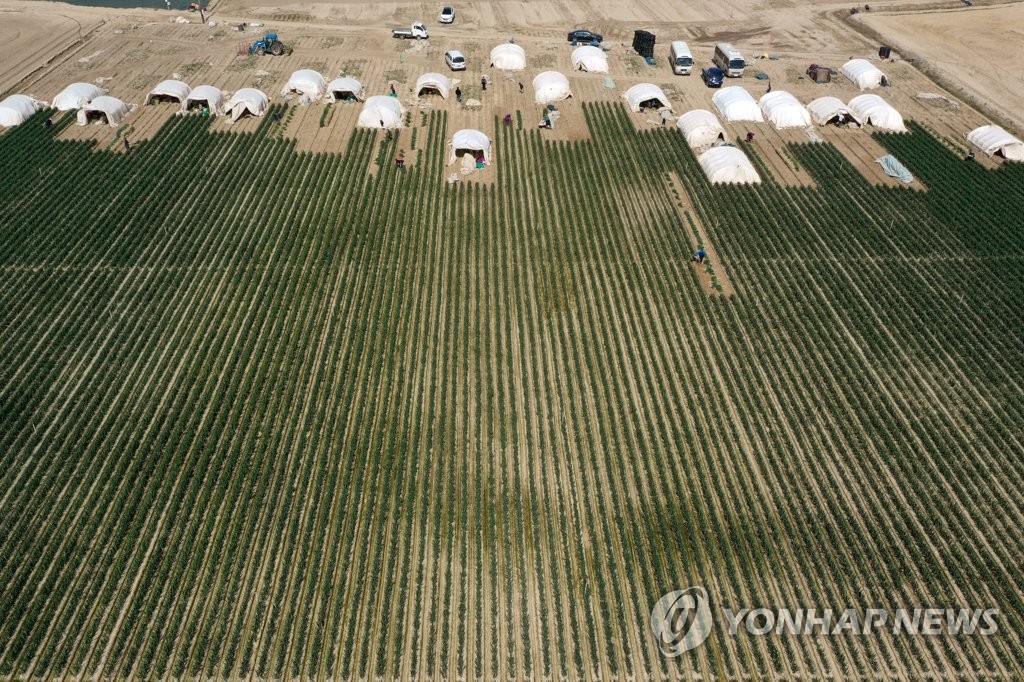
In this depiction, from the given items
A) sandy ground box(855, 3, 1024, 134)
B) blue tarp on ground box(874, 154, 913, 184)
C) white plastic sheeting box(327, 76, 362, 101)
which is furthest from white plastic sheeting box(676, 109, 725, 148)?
white plastic sheeting box(327, 76, 362, 101)

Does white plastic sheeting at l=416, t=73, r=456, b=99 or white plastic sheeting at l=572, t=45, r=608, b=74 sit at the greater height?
white plastic sheeting at l=572, t=45, r=608, b=74

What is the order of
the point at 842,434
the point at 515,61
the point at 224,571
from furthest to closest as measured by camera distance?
the point at 515,61 < the point at 842,434 < the point at 224,571

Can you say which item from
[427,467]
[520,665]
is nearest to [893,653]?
[520,665]

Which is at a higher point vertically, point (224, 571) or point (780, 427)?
point (780, 427)

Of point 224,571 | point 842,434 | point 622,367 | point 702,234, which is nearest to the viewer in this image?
point 224,571

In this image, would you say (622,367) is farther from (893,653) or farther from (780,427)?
(893,653)

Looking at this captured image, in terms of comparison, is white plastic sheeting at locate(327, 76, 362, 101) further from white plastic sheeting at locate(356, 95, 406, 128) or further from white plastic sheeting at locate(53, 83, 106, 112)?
white plastic sheeting at locate(53, 83, 106, 112)
